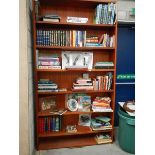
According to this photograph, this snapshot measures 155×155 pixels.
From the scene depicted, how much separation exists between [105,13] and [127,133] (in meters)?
1.77

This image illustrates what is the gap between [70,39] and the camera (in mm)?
2660

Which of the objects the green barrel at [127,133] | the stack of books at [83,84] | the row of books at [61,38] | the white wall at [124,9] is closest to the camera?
the green barrel at [127,133]

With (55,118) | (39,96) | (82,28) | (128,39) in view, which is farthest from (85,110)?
(128,39)

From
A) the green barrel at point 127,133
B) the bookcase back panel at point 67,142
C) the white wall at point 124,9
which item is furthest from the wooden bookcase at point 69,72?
the white wall at point 124,9

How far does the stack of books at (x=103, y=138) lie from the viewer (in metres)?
2.75

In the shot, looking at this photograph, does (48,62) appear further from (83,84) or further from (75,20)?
(75,20)

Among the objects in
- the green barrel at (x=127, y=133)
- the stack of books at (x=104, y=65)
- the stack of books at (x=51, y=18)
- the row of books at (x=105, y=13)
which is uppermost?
the row of books at (x=105, y=13)

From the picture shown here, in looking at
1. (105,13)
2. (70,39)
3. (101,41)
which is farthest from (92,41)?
(105,13)

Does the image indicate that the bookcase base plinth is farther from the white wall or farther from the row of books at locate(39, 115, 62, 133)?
the white wall

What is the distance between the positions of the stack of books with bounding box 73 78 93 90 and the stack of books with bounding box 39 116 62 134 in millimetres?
555

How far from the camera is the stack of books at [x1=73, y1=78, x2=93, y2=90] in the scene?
271cm

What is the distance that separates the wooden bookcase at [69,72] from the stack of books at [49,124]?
63 millimetres

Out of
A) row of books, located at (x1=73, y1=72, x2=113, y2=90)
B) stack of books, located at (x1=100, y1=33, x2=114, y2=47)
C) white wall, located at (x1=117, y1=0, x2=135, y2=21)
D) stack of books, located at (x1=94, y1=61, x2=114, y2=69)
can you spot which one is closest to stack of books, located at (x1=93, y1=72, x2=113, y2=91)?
row of books, located at (x1=73, y1=72, x2=113, y2=90)

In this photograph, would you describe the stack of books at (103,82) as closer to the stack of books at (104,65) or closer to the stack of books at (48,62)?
the stack of books at (104,65)
